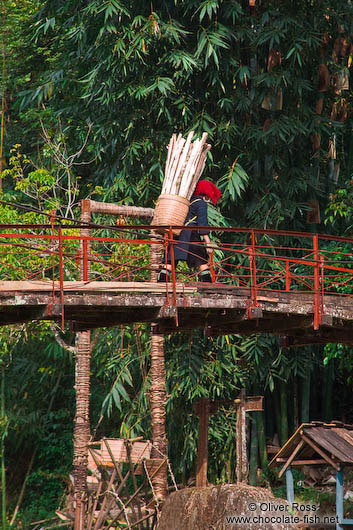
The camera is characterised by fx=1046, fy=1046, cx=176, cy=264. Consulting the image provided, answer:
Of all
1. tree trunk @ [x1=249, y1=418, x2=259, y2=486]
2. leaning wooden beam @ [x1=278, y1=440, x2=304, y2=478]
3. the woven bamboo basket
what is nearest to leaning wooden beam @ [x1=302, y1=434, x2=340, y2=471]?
leaning wooden beam @ [x1=278, y1=440, x2=304, y2=478]

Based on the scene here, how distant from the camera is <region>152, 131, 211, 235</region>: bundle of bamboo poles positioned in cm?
1149

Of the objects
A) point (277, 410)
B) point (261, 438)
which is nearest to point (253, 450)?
point (261, 438)

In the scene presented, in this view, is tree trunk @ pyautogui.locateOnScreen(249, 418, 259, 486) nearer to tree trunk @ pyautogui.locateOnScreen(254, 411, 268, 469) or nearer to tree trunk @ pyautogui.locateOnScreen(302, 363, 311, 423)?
tree trunk @ pyautogui.locateOnScreen(254, 411, 268, 469)

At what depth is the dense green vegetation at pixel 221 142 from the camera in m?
16.5

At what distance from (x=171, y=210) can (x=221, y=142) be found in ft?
18.9

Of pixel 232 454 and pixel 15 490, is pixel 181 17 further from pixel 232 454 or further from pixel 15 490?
pixel 15 490

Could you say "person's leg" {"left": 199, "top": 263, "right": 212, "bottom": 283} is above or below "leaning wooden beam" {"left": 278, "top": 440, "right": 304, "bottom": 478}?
above

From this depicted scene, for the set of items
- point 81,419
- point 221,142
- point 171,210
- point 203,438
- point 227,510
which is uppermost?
point 221,142

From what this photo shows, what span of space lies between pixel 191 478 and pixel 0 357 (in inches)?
171

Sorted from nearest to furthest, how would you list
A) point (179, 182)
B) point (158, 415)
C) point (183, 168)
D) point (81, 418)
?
point (179, 182), point (183, 168), point (158, 415), point (81, 418)

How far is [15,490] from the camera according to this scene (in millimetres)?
21312

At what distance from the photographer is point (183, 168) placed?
469 inches

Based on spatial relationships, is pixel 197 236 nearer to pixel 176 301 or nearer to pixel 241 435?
pixel 176 301

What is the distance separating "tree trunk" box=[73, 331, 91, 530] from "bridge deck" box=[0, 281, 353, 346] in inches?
109
